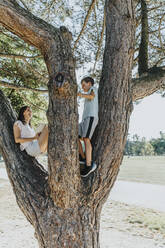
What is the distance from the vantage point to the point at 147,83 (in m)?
2.69

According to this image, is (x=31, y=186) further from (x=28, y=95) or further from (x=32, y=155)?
(x=28, y=95)

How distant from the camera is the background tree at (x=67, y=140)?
1.89m

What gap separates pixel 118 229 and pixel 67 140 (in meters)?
4.78

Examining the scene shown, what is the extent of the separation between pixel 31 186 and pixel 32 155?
397 mm

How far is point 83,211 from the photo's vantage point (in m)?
1.96

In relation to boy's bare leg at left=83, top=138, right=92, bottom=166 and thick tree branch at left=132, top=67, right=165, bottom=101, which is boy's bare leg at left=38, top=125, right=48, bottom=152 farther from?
thick tree branch at left=132, top=67, right=165, bottom=101

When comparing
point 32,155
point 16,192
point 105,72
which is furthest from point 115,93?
point 16,192

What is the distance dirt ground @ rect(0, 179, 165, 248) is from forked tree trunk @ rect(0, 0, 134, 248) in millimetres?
3360

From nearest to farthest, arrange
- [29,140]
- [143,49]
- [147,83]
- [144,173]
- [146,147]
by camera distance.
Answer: [29,140], [147,83], [143,49], [144,173], [146,147]

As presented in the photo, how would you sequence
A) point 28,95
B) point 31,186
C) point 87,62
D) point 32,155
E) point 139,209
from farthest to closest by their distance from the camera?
point 139,209
point 28,95
point 87,62
point 32,155
point 31,186

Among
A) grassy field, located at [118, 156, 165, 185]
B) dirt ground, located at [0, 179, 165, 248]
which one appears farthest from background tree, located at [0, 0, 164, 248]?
grassy field, located at [118, 156, 165, 185]

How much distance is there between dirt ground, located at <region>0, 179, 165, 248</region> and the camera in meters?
5.04

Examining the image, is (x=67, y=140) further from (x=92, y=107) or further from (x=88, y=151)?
(x=92, y=107)

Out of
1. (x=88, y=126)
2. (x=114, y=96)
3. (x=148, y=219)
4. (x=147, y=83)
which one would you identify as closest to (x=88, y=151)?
(x=88, y=126)
